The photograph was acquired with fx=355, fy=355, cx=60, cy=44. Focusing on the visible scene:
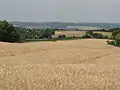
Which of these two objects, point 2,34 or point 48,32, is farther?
point 48,32

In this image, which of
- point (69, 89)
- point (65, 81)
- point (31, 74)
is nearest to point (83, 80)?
point (65, 81)

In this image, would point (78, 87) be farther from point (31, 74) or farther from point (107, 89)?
point (31, 74)

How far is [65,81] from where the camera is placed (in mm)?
6875

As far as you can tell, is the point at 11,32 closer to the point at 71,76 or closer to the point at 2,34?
the point at 2,34

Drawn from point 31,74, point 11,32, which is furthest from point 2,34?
point 31,74

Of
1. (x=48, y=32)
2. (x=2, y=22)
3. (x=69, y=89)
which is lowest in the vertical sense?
(x=48, y=32)

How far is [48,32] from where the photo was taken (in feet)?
414

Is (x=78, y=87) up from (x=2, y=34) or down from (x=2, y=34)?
up

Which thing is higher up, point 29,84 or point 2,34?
point 29,84

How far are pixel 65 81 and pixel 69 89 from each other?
1.94 feet

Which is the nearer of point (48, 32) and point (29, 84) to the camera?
point (29, 84)

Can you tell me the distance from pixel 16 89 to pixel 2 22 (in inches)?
2514

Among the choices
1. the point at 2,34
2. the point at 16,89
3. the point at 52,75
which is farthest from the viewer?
the point at 2,34

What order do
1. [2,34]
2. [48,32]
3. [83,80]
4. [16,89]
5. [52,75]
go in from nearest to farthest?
[16,89]
[83,80]
[52,75]
[2,34]
[48,32]
